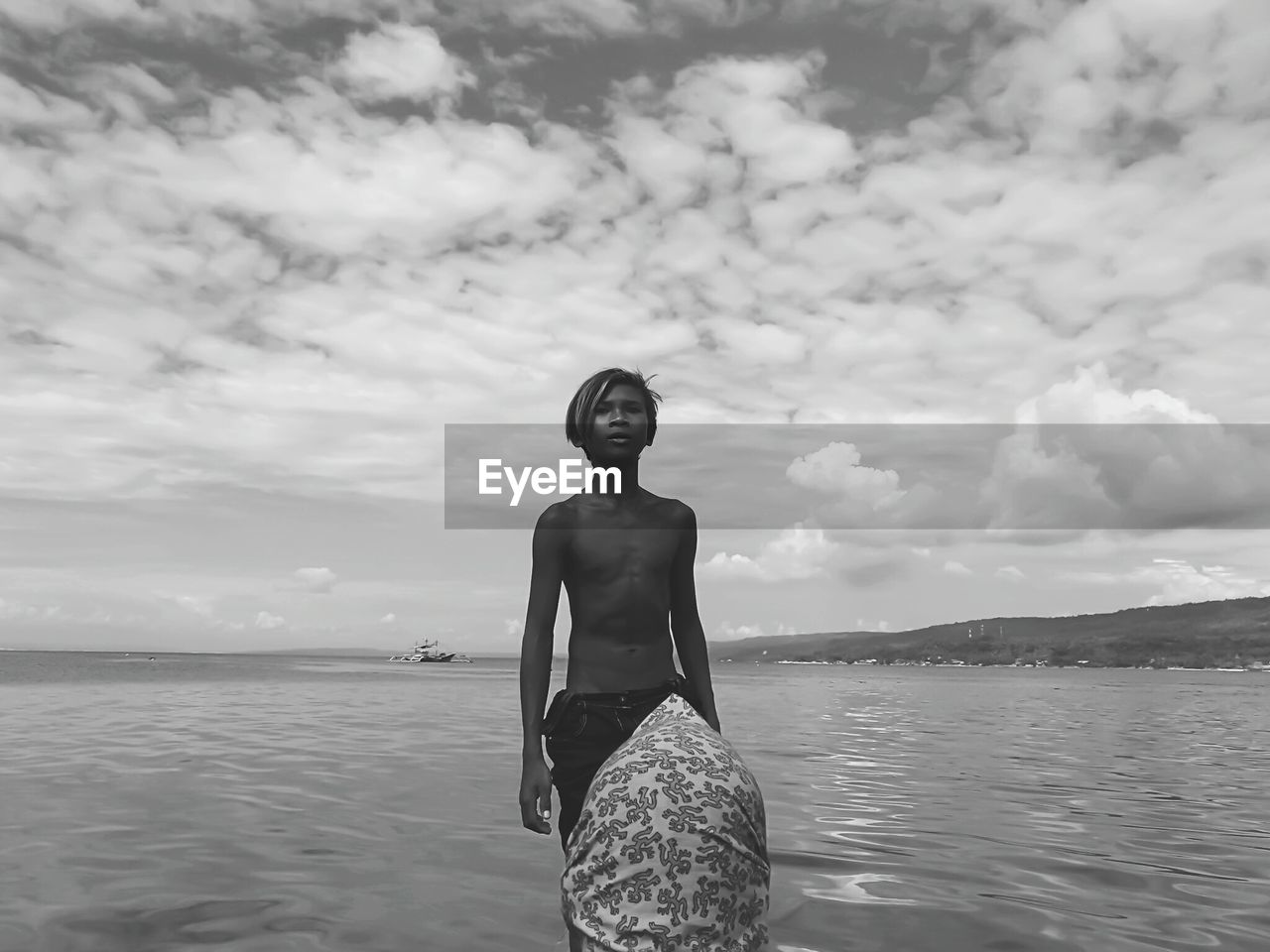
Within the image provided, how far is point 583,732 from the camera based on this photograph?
3.96 metres

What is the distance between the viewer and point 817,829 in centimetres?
1030

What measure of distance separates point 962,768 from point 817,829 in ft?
24.1

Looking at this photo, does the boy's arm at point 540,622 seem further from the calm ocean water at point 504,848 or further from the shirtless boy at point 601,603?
the calm ocean water at point 504,848

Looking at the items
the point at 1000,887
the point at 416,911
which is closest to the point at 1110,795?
the point at 1000,887

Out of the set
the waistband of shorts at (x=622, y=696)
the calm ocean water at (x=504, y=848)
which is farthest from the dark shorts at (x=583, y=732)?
the calm ocean water at (x=504, y=848)

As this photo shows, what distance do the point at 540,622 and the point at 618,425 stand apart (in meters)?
0.98

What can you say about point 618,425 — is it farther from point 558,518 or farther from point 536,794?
point 536,794

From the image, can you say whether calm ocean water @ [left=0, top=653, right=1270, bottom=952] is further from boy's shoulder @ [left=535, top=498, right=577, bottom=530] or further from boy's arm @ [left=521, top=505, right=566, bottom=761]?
boy's shoulder @ [left=535, top=498, right=577, bottom=530]

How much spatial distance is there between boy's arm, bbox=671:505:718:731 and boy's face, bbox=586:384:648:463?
43 cm

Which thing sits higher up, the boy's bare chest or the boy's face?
the boy's face

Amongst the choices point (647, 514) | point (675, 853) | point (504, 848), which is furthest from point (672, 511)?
point (504, 848)

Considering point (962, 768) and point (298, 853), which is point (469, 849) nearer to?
point (298, 853)

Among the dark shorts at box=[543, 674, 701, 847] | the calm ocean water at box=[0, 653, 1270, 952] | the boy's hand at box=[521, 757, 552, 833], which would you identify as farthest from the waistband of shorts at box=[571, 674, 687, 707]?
the calm ocean water at box=[0, 653, 1270, 952]

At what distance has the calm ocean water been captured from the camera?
6480 millimetres
